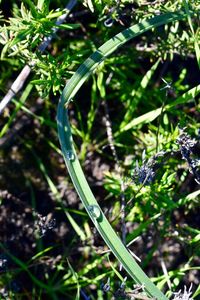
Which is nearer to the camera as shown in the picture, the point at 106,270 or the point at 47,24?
the point at 47,24

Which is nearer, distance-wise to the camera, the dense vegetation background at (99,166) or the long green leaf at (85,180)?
the long green leaf at (85,180)

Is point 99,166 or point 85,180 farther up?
point 85,180

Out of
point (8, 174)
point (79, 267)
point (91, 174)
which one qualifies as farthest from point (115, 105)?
point (79, 267)

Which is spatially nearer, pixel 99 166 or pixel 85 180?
pixel 85 180

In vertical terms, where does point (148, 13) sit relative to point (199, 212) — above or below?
above

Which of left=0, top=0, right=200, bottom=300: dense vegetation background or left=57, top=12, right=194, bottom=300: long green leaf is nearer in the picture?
left=57, top=12, right=194, bottom=300: long green leaf

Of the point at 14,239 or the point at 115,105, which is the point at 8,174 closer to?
the point at 14,239

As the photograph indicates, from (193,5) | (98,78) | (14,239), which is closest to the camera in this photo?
(193,5)

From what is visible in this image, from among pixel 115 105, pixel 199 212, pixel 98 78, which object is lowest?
pixel 199 212
